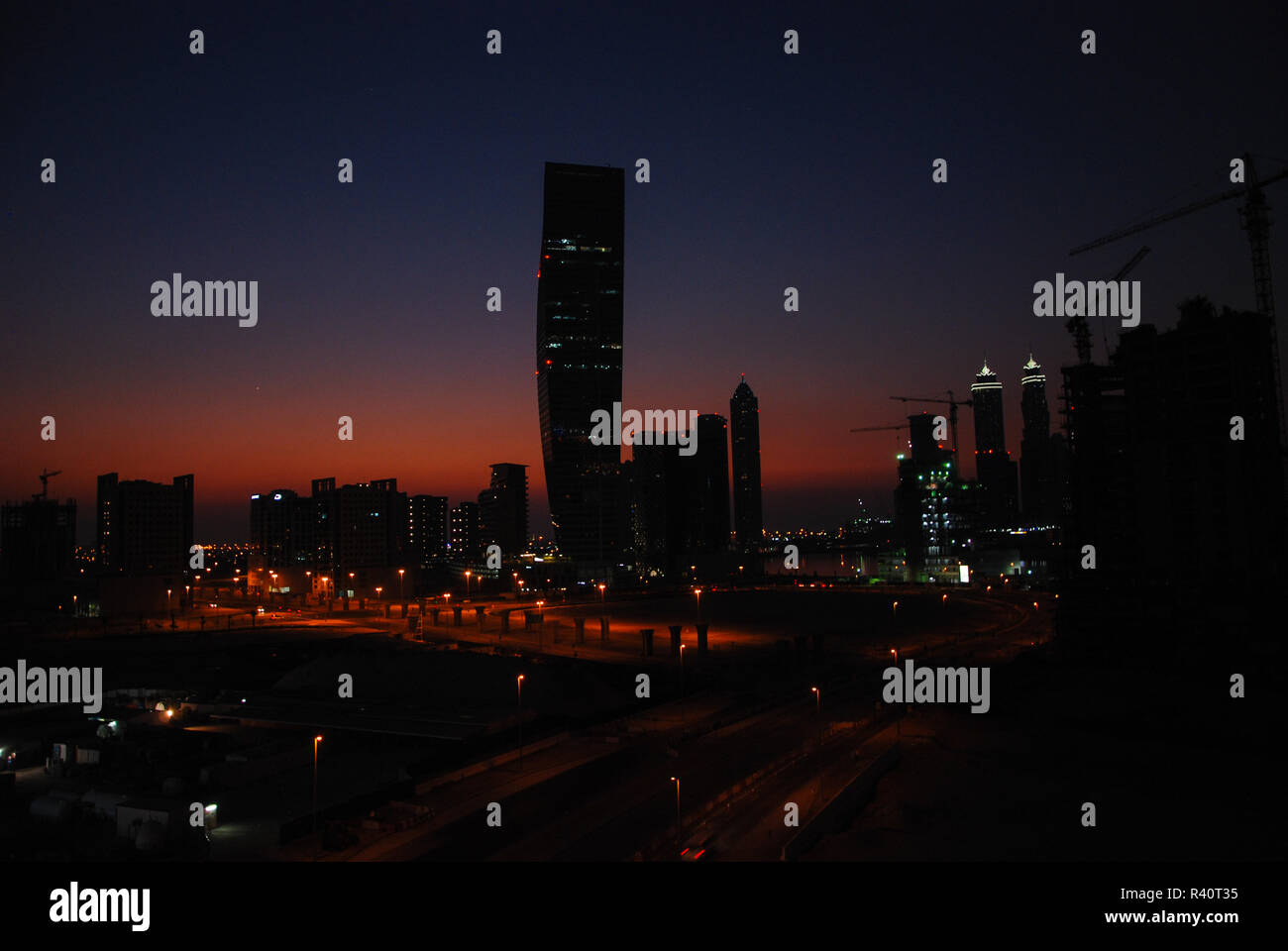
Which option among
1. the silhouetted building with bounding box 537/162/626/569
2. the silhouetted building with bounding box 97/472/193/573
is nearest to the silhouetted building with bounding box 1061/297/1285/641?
the silhouetted building with bounding box 537/162/626/569

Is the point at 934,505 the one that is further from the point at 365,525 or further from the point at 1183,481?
the point at 1183,481

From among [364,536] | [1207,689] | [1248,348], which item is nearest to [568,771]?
[1207,689]

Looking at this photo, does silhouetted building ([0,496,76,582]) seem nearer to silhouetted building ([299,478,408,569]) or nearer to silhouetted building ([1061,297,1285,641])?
silhouetted building ([299,478,408,569])

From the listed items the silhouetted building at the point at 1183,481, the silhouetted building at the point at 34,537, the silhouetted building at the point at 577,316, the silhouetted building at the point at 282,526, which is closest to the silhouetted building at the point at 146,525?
the silhouetted building at the point at 34,537

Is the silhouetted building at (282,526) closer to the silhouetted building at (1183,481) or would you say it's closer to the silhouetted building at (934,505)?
the silhouetted building at (934,505)
